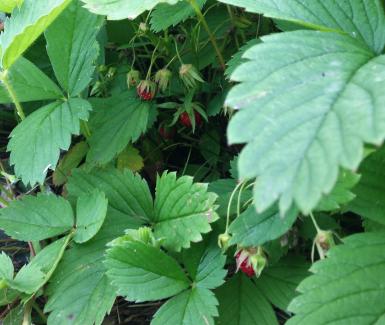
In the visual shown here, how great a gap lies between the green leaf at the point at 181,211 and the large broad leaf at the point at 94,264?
0.07 metres

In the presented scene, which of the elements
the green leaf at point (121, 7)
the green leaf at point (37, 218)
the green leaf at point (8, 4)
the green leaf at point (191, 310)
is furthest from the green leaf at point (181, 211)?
the green leaf at point (8, 4)

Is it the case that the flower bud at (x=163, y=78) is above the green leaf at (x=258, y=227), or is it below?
above

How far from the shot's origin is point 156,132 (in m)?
1.95

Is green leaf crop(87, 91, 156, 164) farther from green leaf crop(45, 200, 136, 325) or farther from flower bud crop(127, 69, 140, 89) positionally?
green leaf crop(45, 200, 136, 325)

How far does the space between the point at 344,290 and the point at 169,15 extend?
91cm

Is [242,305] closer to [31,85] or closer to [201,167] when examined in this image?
[201,167]

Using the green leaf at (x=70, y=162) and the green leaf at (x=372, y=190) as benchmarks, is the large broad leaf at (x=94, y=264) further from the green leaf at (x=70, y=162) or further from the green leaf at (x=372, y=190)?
the green leaf at (x=372, y=190)

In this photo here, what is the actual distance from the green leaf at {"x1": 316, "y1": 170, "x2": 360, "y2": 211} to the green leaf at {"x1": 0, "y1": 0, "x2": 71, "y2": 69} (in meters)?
0.74

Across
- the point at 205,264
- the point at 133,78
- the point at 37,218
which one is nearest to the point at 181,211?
the point at 205,264

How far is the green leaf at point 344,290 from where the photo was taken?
107cm

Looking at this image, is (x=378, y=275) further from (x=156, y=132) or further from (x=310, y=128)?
(x=156, y=132)

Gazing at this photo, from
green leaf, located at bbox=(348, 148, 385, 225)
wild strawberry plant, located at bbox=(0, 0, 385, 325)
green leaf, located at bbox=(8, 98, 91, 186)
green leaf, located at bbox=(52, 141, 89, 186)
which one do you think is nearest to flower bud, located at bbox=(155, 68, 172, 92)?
wild strawberry plant, located at bbox=(0, 0, 385, 325)

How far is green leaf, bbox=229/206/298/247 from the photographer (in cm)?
113

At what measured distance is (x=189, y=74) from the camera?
64.8 inches
